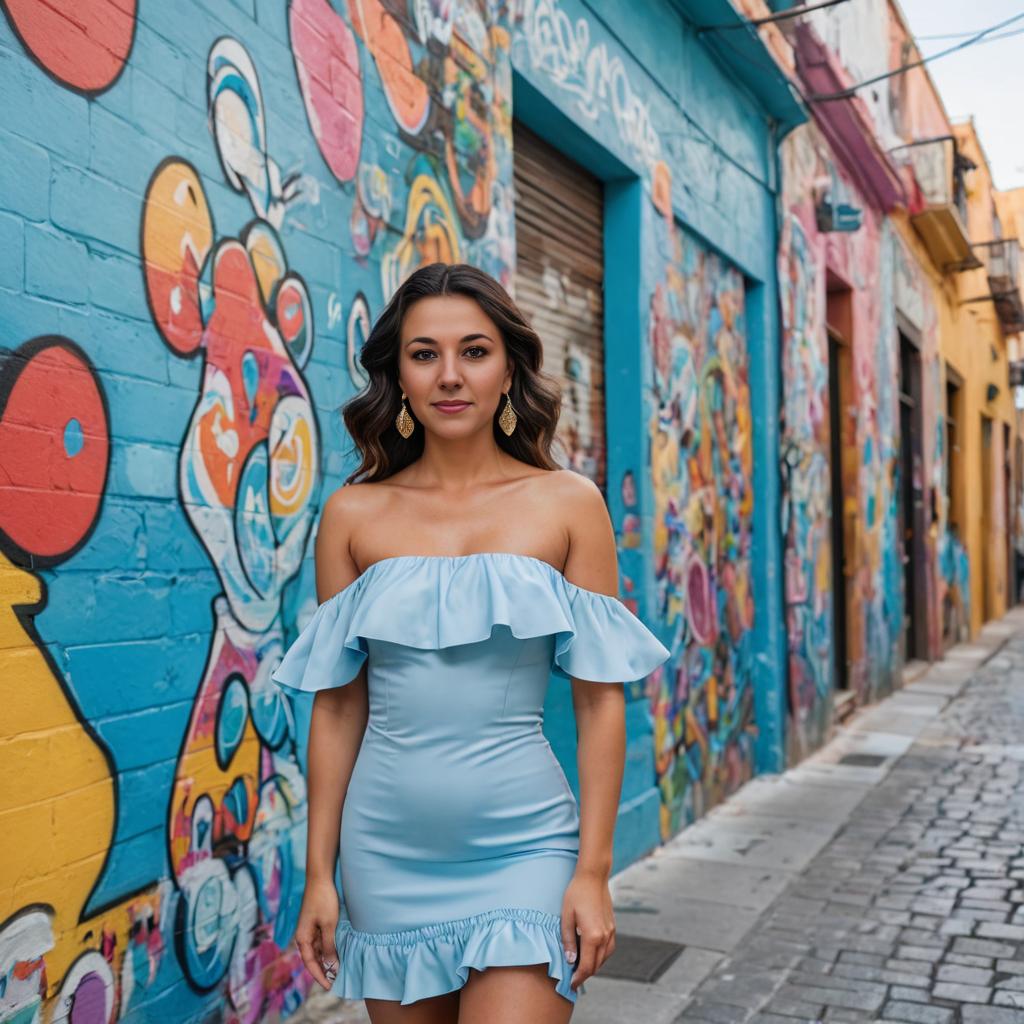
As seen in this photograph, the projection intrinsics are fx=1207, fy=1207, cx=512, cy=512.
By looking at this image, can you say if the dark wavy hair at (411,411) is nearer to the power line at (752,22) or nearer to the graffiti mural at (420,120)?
the graffiti mural at (420,120)

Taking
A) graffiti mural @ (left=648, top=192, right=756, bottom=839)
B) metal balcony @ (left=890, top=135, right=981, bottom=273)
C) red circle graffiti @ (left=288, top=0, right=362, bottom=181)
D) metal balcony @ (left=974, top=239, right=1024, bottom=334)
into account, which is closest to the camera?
red circle graffiti @ (left=288, top=0, right=362, bottom=181)

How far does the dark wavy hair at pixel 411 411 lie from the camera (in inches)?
88.6

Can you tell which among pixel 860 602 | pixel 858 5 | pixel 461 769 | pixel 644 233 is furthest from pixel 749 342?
pixel 461 769

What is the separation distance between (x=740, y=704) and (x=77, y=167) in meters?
5.88

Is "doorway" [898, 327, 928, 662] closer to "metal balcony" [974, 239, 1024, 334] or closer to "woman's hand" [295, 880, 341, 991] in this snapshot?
"metal balcony" [974, 239, 1024, 334]

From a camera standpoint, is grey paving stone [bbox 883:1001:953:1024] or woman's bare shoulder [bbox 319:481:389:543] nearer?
woman's bare shoulder [bbox 319:481:389:543]

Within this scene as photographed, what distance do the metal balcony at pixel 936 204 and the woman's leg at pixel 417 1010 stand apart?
39.3 ft

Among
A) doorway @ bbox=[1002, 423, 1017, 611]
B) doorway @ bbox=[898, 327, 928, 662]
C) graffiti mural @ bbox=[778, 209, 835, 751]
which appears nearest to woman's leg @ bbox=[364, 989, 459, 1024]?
graffiti mural @ bbox=[778, 209, 835, 751]

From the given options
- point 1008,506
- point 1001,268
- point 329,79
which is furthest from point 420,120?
point 1008,506

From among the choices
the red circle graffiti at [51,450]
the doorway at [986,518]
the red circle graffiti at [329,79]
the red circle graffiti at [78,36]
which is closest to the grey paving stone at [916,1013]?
the red circle graffiti at [51,450]

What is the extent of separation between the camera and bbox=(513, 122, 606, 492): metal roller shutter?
532 centimetres

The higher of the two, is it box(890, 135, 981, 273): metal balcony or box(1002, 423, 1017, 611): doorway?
box(890, 135, 981, 273): metal balcony

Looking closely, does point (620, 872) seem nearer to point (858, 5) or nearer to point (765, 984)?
point (765, 984)

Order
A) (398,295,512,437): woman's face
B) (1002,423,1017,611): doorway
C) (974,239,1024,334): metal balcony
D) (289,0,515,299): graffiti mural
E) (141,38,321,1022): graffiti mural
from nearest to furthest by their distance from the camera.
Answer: (398,295,512,437): woman's face, (141,38,321,1022): graffiti mural, (289,0,515,299): graffiti mural, (974,239,1024,334): metal balcony, (1002,423,1017,611): doorway
